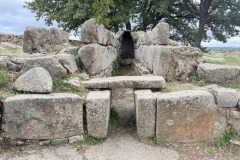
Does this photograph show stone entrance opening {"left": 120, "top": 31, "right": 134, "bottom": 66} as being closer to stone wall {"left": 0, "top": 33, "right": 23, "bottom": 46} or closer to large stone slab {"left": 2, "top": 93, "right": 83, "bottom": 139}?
stone wall {"left": 0, "top": 33, "right": 23, "bottom": 46}

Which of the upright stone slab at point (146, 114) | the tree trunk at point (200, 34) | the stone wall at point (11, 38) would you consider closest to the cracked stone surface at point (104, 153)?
the upright stone slab at point (146, 114)

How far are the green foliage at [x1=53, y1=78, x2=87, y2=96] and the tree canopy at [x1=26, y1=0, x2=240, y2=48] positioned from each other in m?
9.69

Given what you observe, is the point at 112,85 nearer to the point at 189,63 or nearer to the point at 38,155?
the point at 38,155

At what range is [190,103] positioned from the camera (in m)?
3.71

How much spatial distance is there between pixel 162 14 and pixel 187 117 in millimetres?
13878

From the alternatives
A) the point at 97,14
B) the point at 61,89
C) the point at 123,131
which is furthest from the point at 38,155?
the point at 97,14

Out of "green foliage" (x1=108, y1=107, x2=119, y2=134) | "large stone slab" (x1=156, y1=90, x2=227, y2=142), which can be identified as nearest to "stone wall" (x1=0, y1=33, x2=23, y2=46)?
"green foliage" (x1=108, y1=107, x2=119, y2=134)

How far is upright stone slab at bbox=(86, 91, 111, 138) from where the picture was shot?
3.70 metres

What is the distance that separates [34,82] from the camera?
12.4 ft

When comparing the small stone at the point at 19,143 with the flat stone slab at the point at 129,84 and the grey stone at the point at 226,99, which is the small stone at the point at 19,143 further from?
the grey stone at the point at 226,99

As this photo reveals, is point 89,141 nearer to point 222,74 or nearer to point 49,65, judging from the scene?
point 49,65

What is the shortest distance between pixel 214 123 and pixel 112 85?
1.59 meters

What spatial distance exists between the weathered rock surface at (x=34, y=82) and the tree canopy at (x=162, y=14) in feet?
32.4

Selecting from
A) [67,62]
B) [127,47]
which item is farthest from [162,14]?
[67,62]
